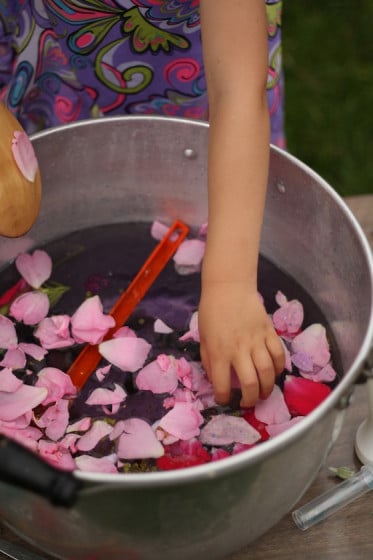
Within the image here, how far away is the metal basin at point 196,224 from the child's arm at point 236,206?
3.5 inches

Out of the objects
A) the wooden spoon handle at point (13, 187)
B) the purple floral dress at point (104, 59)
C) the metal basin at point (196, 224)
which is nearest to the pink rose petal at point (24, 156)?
the wooden spoon handle at point (13, 187)

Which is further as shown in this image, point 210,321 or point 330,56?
point 330,56

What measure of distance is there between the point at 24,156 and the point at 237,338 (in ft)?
0.77

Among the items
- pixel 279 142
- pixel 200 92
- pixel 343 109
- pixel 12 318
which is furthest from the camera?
pixel 343 109

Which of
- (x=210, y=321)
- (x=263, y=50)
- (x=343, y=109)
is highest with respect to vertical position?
(x=263, y=50)

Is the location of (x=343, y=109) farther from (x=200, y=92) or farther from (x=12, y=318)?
(x=12, y=318)

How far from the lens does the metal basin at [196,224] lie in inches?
21.2

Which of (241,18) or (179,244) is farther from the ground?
(241,18)

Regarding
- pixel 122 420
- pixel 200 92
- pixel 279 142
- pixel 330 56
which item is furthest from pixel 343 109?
pixel 122 420

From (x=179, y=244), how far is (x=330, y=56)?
3.07 ft

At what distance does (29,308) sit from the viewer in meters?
0.81

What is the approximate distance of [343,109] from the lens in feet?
5.28

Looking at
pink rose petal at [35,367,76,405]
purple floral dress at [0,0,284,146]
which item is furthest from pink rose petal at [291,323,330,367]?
purple floral dress at [0,0,284,146]

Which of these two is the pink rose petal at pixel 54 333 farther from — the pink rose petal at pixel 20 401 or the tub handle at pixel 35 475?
the tub handle at pixel 35 475
